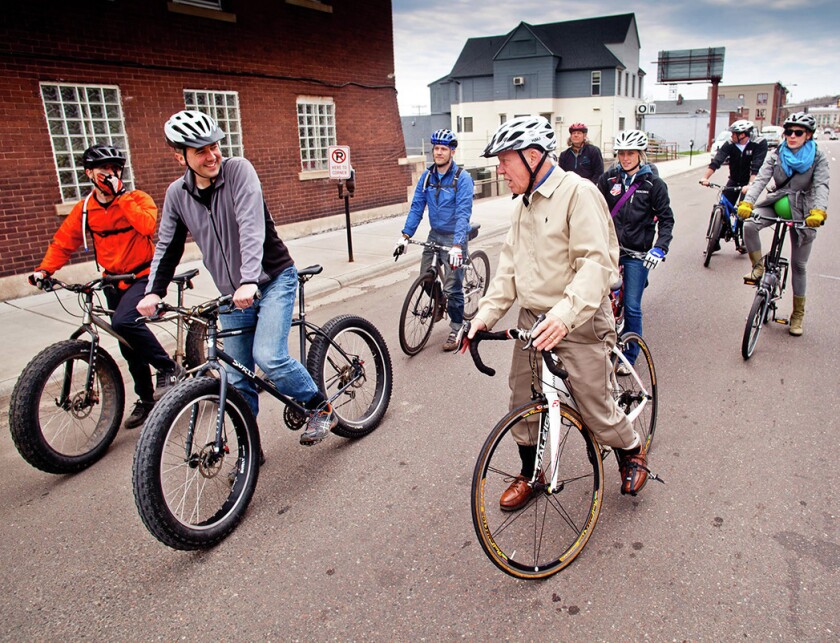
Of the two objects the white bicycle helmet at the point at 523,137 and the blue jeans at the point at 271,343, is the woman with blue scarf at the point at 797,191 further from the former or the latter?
the blue jeans at the point at 271,343

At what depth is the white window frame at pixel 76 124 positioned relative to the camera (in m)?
9.22

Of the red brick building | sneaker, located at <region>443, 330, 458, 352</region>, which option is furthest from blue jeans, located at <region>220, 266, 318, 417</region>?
the red brick building

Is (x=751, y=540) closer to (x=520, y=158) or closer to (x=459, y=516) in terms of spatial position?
(x=459, y=516)

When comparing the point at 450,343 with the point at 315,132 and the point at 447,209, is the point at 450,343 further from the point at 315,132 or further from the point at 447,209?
the point at 315,132

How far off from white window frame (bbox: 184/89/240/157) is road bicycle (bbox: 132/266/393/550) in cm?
838

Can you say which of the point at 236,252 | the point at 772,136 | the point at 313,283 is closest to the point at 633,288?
the point at 236,252

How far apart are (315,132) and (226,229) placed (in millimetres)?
10841

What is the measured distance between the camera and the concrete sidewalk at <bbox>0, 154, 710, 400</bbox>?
659 centimetres

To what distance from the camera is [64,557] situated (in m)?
3.25

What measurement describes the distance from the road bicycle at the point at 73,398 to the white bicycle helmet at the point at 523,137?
205cm

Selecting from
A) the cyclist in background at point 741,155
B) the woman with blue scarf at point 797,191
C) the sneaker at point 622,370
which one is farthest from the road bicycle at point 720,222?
the sneaker at point 622,370

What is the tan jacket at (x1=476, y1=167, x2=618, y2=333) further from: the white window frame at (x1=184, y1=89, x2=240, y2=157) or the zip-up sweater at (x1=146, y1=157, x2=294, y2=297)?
the white window frame at (x1=184, y1=89, x2=240, y2=157)

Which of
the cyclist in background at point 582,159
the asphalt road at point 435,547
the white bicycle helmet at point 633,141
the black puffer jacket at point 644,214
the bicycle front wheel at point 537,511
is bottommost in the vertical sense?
the asphalt road at point 435,547

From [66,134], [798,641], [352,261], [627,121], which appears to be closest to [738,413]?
[798,641]
